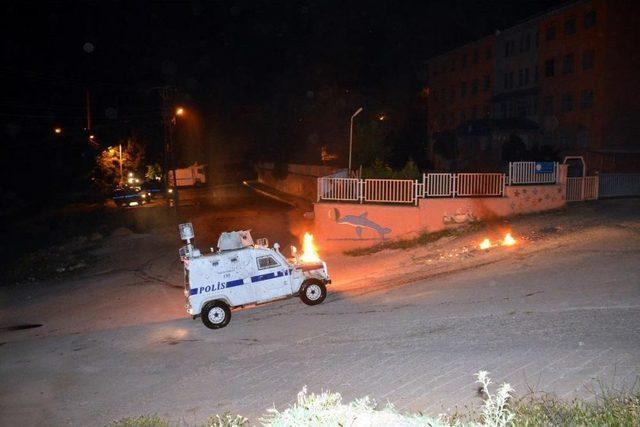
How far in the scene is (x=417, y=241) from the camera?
2052 cm

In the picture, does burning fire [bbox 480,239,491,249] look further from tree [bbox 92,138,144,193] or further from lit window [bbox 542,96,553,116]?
tree [bbox 92,138,144,193]

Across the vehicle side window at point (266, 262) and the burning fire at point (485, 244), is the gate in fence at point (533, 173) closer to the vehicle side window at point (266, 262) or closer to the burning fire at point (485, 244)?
the burning fire at point (485, 244)

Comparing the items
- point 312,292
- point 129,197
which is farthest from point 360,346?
point 129,197

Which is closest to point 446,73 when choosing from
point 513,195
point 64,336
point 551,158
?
point 551,158

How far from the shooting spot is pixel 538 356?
909 centimetres

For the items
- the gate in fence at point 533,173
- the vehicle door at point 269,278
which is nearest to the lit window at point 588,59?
the gate in fence at point 533,173

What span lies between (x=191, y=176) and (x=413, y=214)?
171 ft

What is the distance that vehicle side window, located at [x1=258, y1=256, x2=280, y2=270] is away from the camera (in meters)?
13.5

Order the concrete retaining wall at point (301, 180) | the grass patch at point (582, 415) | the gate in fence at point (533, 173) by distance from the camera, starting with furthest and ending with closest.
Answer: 1. the concrete retaining wall at point (301, 180)
2. the gate in fence at point (533, 173)
3. the grass patch at point (582, 415)

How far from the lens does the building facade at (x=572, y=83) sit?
37219 mm

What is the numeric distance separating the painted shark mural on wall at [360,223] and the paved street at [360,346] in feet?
15.5

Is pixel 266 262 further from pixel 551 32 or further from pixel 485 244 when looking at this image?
pixel 551 32

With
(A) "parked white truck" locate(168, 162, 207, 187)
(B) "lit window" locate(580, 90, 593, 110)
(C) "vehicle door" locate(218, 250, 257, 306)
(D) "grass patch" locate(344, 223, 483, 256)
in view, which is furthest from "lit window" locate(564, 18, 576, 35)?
(A) "parked white truck" locate(168, 162, 207, 187)

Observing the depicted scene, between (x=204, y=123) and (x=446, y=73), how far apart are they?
41.6 metres
